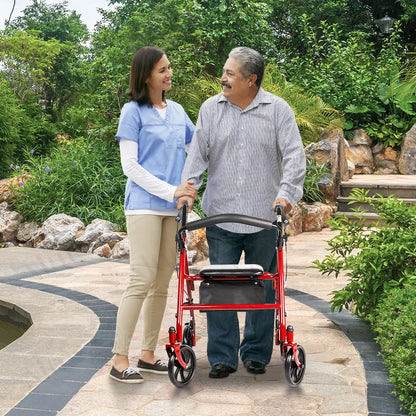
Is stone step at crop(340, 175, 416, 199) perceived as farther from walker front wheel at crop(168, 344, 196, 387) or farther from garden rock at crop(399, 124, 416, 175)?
walker front wheel at crop(168, 344, 196, 387)

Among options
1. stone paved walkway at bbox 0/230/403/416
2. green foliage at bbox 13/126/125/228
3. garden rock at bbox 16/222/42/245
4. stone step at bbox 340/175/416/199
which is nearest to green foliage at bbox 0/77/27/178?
green foliage at bbox 13/126/125/228

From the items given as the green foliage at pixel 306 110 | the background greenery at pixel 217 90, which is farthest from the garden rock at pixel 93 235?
the green foliage at pixel 306 110

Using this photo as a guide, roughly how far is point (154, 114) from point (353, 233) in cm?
188

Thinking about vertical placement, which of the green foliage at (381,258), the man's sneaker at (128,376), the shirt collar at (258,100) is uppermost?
the shirt collar at (258,100)

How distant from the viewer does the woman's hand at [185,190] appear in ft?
11.0

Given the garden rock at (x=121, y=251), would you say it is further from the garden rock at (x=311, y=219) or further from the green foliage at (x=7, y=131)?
the green foliage at (x=7, y=131)

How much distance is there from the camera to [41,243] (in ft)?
30.3

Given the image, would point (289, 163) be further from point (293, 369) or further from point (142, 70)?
point (293, 369)

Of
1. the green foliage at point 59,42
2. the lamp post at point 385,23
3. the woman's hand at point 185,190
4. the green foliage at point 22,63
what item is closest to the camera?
the woman's hand at point 185,190

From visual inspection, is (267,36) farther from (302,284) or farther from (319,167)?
(302,284)

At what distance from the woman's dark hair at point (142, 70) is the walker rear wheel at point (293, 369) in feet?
4.67

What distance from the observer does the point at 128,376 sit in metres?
3.47

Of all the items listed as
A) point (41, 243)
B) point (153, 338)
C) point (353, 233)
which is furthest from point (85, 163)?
point (153, 338)

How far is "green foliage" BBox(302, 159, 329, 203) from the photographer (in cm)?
1106
